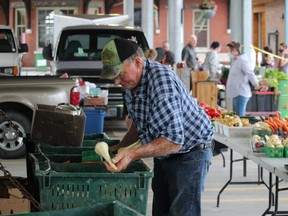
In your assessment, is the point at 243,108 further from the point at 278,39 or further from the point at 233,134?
the point at 278,39

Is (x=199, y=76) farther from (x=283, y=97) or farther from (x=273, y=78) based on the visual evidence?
(x=283, y=97)

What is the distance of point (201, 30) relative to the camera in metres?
43.2

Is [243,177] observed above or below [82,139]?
below

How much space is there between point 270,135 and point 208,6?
24.1 m

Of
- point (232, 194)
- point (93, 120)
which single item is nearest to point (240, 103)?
point (93, 120)

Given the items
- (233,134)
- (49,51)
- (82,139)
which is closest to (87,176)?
(82,139)

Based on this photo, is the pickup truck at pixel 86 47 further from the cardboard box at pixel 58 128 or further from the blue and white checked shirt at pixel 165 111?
the blue and white checked shirt at pixel 165 111

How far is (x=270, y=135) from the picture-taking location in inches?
311

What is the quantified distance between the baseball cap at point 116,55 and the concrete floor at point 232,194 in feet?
12.7

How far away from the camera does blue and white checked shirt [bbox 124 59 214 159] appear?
4916 millimetres

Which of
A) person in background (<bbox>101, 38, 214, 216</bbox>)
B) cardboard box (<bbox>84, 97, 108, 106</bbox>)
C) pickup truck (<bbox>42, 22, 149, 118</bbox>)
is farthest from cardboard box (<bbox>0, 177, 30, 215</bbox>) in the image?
pickup truck (<bbox>42, 22, 149, 118</bbox>)

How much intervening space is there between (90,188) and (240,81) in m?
9.78

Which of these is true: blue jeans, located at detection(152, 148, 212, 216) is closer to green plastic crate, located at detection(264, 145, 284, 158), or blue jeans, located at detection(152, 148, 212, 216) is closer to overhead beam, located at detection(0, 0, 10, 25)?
green plastic crate, located at detection(264, 145, 284, 158)

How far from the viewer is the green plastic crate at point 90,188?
5.25 meters
